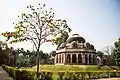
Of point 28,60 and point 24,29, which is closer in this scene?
point 24,29

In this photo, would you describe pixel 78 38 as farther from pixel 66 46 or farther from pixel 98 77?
pixel 98 77

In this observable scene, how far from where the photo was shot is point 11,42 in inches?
219

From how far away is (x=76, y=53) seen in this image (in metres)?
13.4

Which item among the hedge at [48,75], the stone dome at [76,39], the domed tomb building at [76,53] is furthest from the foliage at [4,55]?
the stone dome at [76,39]

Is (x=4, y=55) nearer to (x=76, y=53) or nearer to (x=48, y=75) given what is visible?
(x=48, y=75)

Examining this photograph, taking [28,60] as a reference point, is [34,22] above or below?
above

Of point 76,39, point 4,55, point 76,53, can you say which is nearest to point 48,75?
point 4,55

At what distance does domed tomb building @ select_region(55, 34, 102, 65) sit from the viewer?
13.2 metres

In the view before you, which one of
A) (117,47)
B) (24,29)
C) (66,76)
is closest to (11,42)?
(24,29)

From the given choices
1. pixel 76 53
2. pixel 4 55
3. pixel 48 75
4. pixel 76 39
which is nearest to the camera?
pixel 48 75

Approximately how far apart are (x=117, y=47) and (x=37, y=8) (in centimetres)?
542

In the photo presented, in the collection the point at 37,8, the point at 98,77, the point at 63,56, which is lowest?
the point at 98,77

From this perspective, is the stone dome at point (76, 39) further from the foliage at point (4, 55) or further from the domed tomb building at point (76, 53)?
the foliage at point (4, 55)

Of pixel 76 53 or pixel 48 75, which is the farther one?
pixel 76 53
